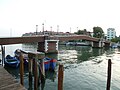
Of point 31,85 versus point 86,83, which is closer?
point 31,85

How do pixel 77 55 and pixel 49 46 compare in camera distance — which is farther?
pixel 49 46

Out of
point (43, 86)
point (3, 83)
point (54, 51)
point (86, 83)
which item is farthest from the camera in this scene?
point (54, 51)

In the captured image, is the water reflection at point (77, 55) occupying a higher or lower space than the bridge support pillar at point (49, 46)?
lower

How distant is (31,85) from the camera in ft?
48.5

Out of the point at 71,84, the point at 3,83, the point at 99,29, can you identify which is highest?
the point at 99,29

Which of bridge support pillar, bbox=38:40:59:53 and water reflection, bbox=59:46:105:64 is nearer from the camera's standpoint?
water reflection, bbox=59:46:105:64

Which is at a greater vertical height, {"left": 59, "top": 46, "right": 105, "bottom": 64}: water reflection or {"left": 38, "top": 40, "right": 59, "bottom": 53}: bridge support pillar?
{"left": 38, "top": 40, "right": 59, "bottom": 53}: bridge support pillar

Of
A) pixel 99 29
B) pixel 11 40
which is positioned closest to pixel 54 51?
pixel 11 40

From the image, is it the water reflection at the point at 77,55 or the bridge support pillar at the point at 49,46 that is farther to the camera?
the bridge support pillar at the point at 49,46

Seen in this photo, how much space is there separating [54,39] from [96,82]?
30.6 meters

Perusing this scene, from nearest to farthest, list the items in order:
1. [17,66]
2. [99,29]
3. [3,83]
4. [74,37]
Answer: [3,83] → [17,66] → [74,37] → [99,29]

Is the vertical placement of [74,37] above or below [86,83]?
above

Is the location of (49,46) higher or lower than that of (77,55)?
higher

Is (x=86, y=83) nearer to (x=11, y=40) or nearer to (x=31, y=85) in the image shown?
(x=31, y=85)
